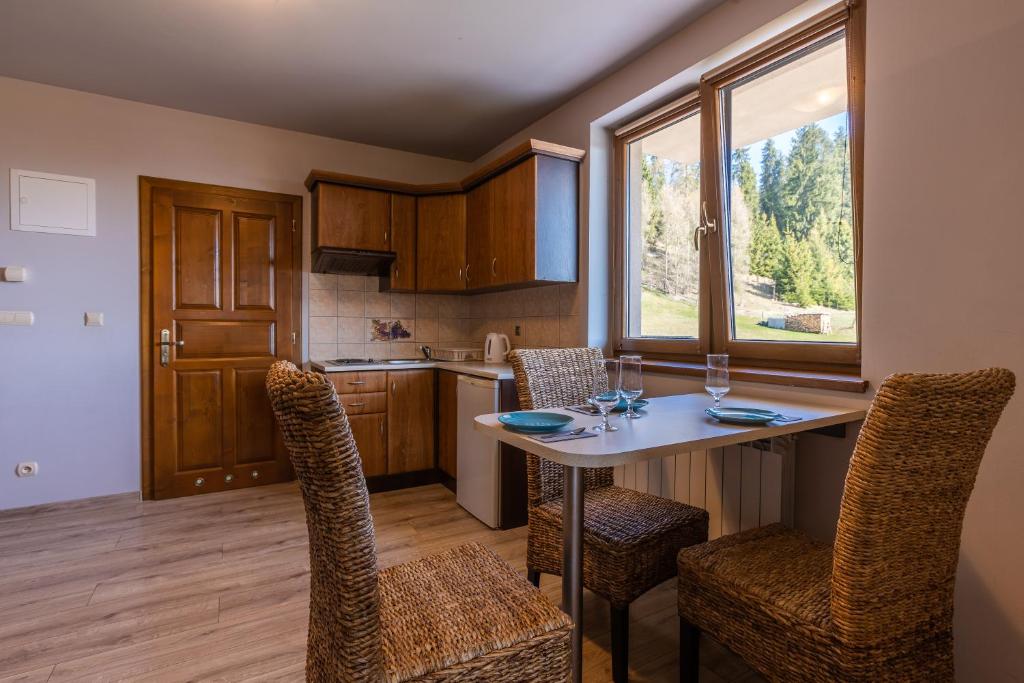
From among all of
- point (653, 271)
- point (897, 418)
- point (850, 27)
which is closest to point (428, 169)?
point (653, 271)

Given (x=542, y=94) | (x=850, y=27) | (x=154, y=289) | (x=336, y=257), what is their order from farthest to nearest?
(x=336, y=257)
(x=154, y=289)
(x=542, y=94)
(x=850, y=27)

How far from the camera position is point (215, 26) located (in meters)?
2.38

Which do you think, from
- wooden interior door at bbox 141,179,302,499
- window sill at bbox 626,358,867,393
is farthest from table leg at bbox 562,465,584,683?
wooden interior door at bbox 141,179,302,499

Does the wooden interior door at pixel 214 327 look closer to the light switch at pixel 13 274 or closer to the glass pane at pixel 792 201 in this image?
the light switch at pixel 13 274

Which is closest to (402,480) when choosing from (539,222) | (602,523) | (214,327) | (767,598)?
(214,327)

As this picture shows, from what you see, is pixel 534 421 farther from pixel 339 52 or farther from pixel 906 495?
pixel 339 52

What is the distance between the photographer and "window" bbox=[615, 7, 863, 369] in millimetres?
1908

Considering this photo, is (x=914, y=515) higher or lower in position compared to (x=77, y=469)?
higher

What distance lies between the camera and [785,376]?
1979 millimetres

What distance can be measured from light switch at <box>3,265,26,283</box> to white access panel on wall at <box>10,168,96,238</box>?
23 cm

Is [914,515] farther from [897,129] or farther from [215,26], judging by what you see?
[215,26]

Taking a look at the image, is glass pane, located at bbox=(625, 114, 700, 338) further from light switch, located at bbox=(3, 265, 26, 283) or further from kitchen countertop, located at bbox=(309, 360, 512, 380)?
light switch, located at bbox=(3, 265, 26, 283)

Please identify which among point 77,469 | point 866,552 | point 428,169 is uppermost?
point 428,169

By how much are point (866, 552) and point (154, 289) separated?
383 centimetres
